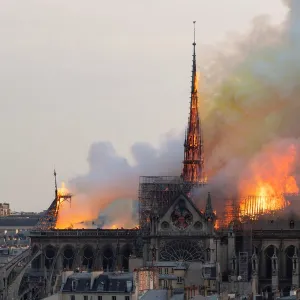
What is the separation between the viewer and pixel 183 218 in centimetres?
18250

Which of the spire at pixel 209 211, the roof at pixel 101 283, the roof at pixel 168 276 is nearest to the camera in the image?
the roof at pixel 101 283

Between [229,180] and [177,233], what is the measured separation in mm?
15945

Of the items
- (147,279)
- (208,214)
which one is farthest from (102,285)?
(208,214)

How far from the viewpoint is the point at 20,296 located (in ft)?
600

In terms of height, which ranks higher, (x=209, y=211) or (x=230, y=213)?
(x=230, y=213)

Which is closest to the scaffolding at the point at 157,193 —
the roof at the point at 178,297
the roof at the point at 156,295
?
the roof at the point at 156,295

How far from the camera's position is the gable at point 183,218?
596ft

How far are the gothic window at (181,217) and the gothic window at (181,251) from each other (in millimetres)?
1558

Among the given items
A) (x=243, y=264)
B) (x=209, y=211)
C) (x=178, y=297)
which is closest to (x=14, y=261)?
(x=209, y=211)

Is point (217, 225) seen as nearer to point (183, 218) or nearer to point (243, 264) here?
point (183, 218)

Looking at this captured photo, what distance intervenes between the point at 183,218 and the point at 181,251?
10.5 feet

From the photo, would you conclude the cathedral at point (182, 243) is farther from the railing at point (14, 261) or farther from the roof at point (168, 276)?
the roof at point (168, 276)

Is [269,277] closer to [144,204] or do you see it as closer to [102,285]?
[144,204]

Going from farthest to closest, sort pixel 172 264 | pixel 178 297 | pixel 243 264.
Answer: pixel 243 264 → pixel 172 264 → pixel 178 297
